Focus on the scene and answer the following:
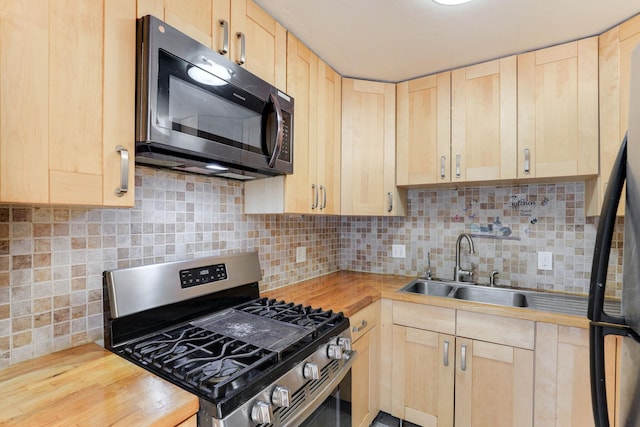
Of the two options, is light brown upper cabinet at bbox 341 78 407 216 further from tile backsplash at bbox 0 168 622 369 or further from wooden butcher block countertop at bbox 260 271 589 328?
wooden butcher block countertop at bbox 260 271 589 328

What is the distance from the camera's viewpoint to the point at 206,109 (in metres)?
1.09

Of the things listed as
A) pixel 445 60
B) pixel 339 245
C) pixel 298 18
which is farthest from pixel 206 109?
pixel 339 245

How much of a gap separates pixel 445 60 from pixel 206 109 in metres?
1.48

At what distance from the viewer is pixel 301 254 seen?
2.17 m

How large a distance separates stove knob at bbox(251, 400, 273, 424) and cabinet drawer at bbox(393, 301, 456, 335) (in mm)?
1182

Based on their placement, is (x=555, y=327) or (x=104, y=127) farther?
(x=555, y=327)

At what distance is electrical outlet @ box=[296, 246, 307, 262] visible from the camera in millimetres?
2141

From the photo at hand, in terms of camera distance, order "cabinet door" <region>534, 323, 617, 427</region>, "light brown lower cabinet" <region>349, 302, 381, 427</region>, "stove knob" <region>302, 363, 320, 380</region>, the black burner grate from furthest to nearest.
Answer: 1. "light brown lower cabinet" <region>349, 302, 381, 427</region>
2. "cabinet door" <region>534, 323, 617, 427</region>
3. "stove knob" <region>302, 363, 320, 380</region>
4. the black burner grate

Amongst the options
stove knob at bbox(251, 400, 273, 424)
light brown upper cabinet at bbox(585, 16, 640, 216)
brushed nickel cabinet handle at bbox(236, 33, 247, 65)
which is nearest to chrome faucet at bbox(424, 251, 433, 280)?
light brown upper cabinet at bbox(585, 16, 640, 216)

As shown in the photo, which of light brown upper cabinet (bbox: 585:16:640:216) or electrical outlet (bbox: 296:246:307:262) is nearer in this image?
light brown upper cabinet (bbox: 585:16:640:216)

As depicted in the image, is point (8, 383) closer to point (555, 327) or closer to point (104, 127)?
point (104, 127)

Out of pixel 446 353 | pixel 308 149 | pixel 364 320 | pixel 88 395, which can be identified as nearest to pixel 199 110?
pixel 308 149

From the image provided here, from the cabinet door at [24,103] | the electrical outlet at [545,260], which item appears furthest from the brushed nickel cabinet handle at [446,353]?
the cabinet door at [24,103]

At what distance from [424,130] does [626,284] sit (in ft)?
4.98
